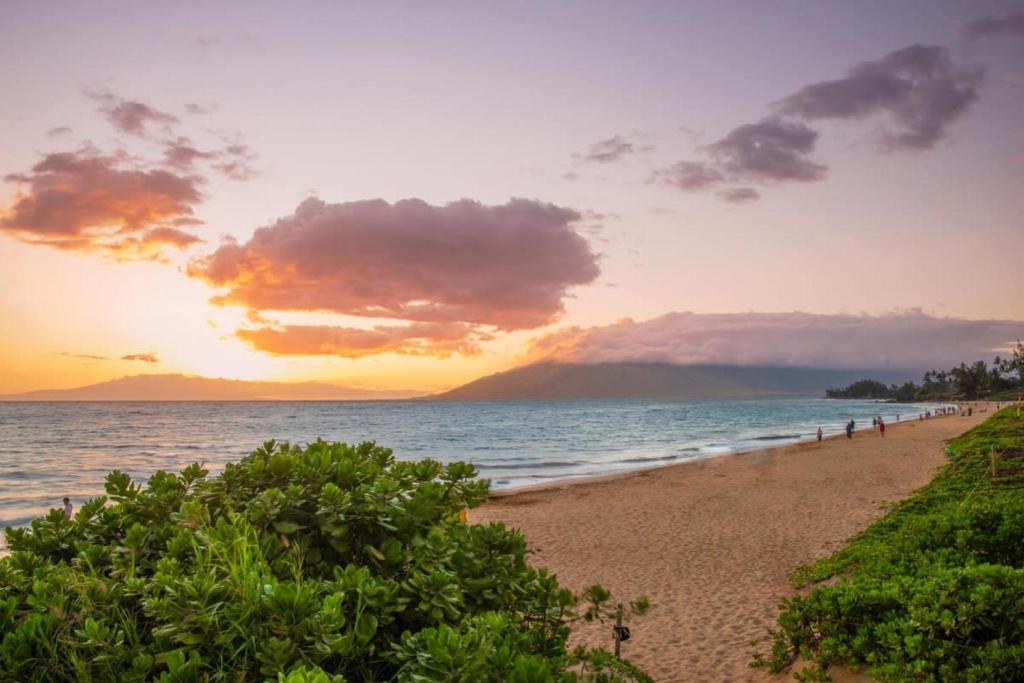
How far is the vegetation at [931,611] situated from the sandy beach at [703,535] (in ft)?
7.28

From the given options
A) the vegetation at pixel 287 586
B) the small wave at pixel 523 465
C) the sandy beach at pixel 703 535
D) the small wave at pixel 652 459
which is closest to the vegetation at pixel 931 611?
the sandy beach at pixel 703 535

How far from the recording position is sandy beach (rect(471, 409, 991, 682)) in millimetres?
11031

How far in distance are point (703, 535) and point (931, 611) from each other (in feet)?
48.9

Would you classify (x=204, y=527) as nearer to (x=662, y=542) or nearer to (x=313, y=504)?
(x=313, y=504)

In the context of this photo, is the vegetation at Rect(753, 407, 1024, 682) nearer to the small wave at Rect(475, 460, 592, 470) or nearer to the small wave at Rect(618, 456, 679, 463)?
the small wave at Rect(475, 460, 592, 470)

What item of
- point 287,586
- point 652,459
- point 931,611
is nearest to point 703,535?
point 931,611

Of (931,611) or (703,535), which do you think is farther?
(703,535)

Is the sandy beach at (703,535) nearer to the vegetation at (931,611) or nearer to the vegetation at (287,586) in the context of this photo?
the vegetation at (931,611)

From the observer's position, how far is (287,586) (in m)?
2.46

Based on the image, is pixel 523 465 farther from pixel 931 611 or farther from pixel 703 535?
pixel 931 611

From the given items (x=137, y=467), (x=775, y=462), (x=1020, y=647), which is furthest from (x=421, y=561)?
(x=137, y=467)

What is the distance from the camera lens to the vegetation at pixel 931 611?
16.9 ft

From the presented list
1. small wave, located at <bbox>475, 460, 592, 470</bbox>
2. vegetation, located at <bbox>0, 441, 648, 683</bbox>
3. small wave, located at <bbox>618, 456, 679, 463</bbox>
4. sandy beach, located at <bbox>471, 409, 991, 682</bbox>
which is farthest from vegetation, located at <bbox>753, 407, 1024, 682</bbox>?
small wave, located at <bbox>618, 456, 679, 463</bbox>

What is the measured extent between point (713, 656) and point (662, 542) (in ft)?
Result: 30.4
